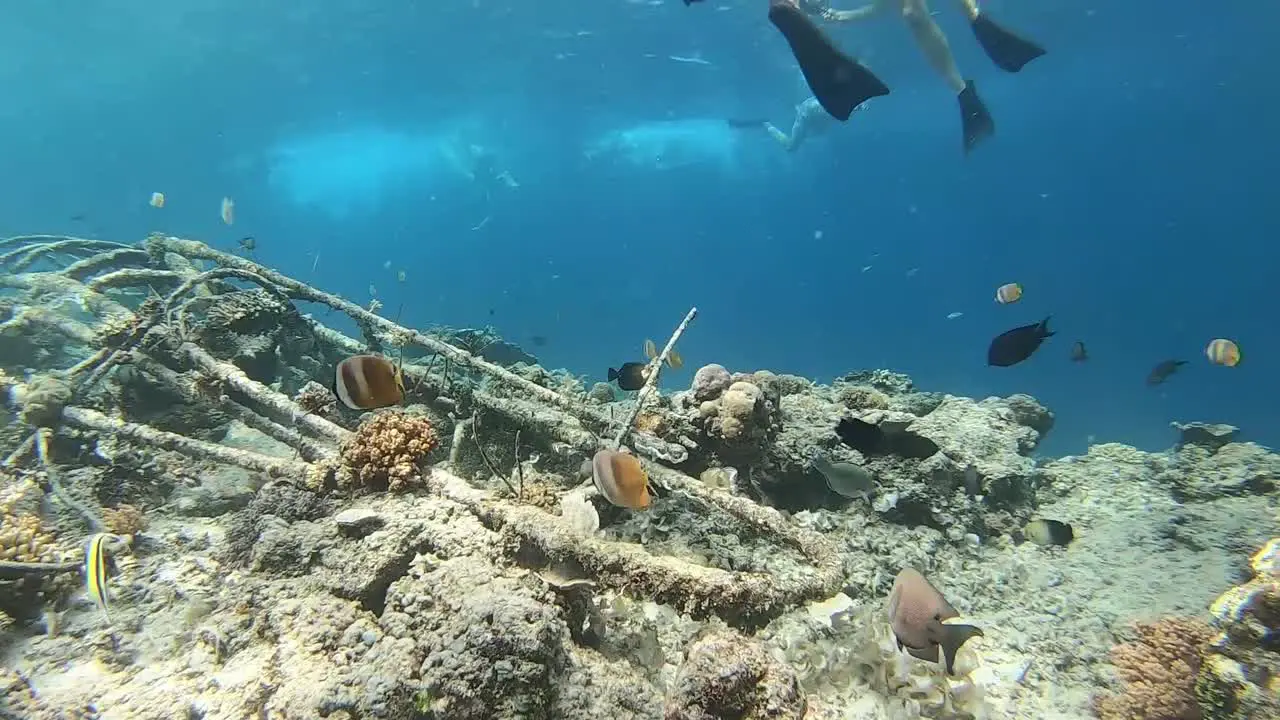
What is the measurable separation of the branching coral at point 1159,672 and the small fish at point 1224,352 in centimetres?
689

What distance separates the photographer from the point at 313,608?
10.3 ft

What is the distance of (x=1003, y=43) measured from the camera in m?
6.16

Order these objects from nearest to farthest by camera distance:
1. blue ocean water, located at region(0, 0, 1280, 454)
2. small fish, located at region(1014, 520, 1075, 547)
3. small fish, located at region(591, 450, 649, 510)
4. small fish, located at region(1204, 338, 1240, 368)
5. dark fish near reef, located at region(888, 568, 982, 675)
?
dark fish near reef, located at region(888, 568, 982, 675) < small fish, located at region(591, 450, 649, 510) < small fish, located at region(1014, 520, 1075, 547) < small fish, located at region(1204, 338, 1240, 368) < blue ocean water, located at region(0, 0, 1280, 454)

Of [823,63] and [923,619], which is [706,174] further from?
[923,619]

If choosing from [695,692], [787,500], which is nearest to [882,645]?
[695,692]

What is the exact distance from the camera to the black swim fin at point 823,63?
3.58 m

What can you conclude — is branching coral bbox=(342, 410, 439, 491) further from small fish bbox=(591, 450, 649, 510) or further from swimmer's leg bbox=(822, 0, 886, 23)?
swimmer's leg bbox=(822, 0, 886, 23)

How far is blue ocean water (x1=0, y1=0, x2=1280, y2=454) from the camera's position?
30.5 metres

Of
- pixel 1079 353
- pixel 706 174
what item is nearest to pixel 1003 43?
pixel 1079 353

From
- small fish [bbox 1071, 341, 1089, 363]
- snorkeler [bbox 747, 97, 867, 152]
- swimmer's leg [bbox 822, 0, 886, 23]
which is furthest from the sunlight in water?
small fish [bbox 1071, 341, 1089, 363]

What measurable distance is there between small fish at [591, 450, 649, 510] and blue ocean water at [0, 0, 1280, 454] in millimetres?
26707

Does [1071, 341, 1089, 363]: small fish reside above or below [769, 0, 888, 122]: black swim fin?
above

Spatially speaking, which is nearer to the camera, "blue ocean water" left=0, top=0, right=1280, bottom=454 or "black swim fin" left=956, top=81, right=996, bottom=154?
"black swim fin" left=956, top=81, right=996, bottom=154

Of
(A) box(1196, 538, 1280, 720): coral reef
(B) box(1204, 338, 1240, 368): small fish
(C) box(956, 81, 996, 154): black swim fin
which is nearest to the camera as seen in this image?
(A) box(1196, 538, 1280, 720): coral reef
